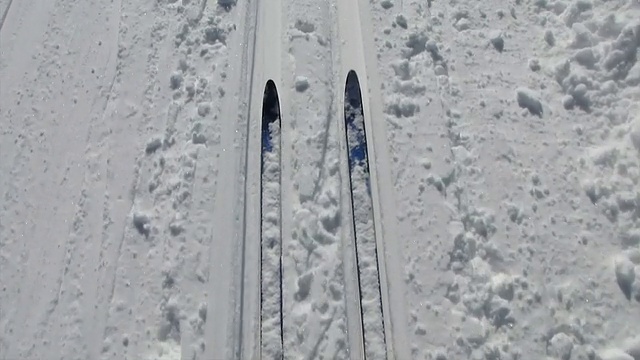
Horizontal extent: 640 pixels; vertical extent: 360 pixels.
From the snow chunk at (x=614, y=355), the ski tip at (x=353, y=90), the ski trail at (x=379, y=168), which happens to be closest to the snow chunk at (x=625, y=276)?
the snow chunk at (x=614, y=355)

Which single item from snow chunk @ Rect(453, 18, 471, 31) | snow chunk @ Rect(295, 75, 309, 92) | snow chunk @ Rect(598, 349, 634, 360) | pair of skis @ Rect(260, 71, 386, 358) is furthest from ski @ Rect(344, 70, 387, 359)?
snow chunk @ Rect(598, 349, 634, 360)

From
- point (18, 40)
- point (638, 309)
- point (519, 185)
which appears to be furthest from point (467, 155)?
point (18, 40)

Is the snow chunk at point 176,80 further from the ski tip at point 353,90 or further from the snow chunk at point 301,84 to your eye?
the ski tip at point 353,90

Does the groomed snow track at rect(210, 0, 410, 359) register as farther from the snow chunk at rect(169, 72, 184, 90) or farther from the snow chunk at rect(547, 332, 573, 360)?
the snow chunk at rect(547, 332, 573, 360)

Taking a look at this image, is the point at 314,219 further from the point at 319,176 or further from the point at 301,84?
the point at 301,84

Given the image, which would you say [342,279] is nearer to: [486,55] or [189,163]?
[189,163]

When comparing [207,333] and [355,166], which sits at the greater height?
[355,166]
